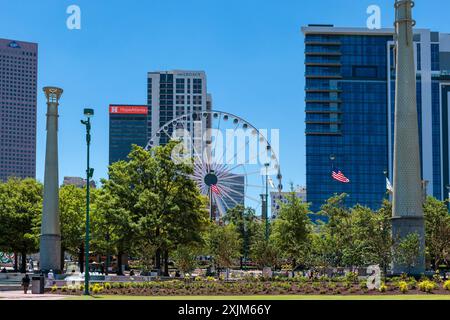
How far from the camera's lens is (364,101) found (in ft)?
587

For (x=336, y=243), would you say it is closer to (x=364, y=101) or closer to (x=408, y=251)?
(x=408, y=251)

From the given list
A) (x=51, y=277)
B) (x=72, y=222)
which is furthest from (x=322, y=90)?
(x=51, y=277)

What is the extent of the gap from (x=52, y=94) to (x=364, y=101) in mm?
126835

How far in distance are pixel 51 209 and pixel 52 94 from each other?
9687 millimetres

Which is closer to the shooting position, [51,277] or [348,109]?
[51,277]

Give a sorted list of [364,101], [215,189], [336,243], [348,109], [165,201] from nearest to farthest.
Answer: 1. [336,243]
2. [165,201]
3. [215,189]
4. [348,109]
5. [364,101]

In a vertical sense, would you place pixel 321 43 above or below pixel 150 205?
above

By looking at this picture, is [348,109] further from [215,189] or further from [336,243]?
[336,243]

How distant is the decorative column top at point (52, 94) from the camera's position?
6197 centimetres

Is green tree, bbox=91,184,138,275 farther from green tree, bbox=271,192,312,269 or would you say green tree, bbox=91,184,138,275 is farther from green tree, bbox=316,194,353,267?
green tree, bbox=316,194,353,267

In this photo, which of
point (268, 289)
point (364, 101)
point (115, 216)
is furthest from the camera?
point (364, 101)

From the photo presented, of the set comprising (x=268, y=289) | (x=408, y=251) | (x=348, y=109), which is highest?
(x=348, y=109)
